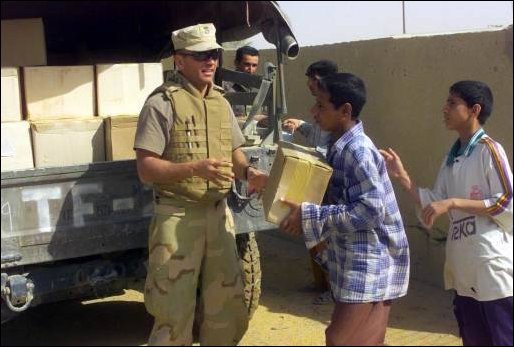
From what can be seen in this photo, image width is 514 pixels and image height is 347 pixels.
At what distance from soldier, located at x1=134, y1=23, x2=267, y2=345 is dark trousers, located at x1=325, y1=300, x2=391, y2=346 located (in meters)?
0.75

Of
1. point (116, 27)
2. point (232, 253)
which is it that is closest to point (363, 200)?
point (232, 253)

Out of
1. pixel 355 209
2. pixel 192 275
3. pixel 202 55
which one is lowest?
pixel 192 275

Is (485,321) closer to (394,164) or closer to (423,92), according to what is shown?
(394,164)

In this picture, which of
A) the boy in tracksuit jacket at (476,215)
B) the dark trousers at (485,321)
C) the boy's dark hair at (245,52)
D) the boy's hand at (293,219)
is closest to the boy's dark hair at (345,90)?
the boy in tracksuit jacket at (476,215)

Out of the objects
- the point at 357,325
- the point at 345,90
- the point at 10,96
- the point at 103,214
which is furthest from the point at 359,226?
the point at 10,96

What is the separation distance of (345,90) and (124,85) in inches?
64.7

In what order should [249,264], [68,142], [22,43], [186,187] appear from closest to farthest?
[186,187] → [68,142] → [22,43] → [249,264]

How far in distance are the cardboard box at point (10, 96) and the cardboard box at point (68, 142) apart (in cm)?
12

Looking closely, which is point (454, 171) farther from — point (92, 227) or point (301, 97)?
point (301, 97)

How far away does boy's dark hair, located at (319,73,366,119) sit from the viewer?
313cm

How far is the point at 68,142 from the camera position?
4.07 m

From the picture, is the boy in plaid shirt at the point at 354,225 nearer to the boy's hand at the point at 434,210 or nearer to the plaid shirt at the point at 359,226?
the plaid shirt at the point at 359,226

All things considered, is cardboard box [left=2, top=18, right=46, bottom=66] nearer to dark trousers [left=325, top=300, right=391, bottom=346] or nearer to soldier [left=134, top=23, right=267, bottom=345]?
soldier [left=134, top=23, right=267, bottom=345]

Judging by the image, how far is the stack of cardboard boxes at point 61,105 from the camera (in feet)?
13.0
